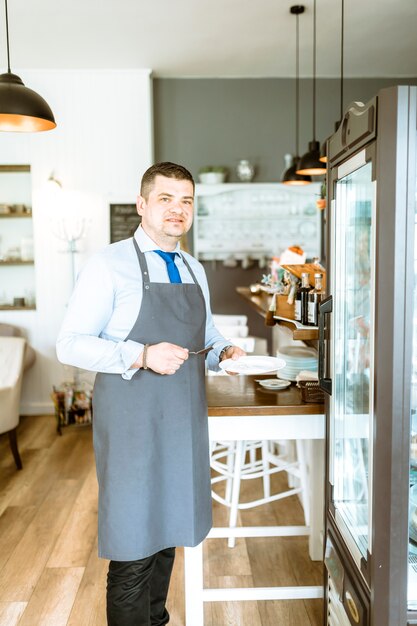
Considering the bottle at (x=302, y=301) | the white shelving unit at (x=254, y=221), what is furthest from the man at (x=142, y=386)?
the white shelving unit at (x=254, y=221)

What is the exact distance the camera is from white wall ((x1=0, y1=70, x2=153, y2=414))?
5340mm

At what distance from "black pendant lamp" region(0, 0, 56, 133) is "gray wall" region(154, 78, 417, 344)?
9.72 ft

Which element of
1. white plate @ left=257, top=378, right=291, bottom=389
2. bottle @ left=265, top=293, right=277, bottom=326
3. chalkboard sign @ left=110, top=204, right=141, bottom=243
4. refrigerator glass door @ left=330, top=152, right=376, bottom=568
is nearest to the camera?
refrigerator glass door @ left=330, top=152, right=376, bottom=568

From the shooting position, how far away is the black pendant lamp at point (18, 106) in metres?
2.73

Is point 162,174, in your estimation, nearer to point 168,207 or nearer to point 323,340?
point 168,207

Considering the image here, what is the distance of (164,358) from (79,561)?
157 centimetres

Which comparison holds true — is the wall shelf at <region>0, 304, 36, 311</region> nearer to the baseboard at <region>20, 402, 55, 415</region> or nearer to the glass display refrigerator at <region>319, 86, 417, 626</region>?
the baseboard at <region>20, 402, 55, 415</region>

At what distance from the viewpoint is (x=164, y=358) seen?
1793mm

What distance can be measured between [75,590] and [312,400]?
1378mm

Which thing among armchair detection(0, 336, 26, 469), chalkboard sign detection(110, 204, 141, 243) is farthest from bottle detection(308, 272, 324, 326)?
chalkboard sign detection(110, 204, 141, 243)

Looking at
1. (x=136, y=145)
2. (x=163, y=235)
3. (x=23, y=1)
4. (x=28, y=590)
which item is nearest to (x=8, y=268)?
(x=136, y=145)

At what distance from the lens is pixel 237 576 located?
2.70 m

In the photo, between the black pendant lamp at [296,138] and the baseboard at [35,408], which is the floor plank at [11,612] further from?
the black pendant lamp at [296,138]

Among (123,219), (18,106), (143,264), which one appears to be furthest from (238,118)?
(143,264)
